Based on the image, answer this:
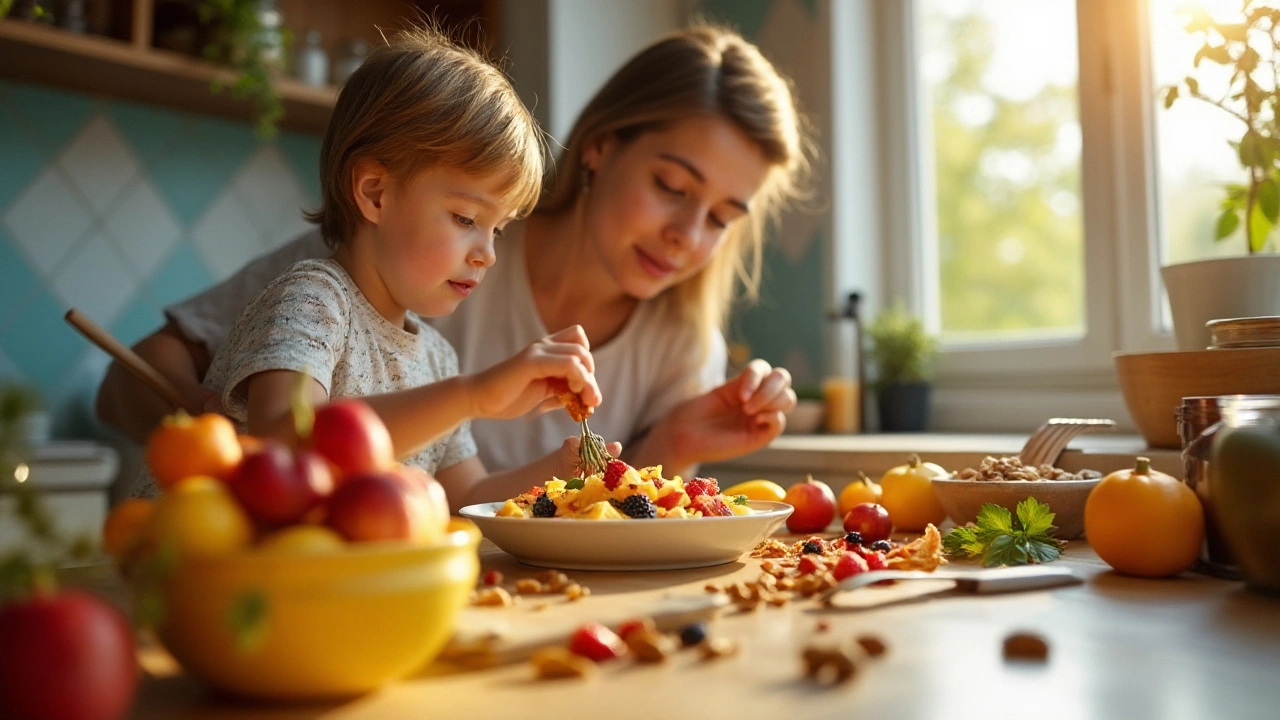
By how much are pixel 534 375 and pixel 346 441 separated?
42 centimetres

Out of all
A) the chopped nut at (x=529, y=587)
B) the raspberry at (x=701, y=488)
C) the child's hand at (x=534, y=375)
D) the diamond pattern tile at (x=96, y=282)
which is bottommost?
the chopped nut at (x=529, y=587)

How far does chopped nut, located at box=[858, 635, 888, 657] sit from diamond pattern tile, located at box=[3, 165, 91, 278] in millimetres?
2448

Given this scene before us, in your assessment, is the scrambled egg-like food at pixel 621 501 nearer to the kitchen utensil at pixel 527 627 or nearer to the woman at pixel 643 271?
the kitchen utensil at pixel 527 627

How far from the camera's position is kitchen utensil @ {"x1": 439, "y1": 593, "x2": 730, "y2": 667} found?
589 millimetres

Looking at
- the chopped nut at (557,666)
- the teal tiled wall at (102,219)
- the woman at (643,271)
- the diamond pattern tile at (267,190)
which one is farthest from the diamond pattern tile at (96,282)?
the chopped nut at (557,666)

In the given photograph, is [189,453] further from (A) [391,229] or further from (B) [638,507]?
(A) [391,229]

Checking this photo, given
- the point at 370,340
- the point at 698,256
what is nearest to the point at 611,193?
the point at 698,256

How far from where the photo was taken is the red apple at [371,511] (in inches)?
19.9

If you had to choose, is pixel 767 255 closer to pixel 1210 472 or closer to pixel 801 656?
pixel 1210 472

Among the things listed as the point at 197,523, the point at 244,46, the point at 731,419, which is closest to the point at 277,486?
the point at 197,523

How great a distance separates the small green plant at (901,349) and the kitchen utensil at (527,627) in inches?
73.2

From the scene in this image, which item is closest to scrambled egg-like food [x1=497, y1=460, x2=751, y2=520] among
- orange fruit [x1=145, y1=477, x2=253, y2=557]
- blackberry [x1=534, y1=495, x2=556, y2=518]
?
blackberry [x1=534, y1=495, x2=556, y2=518]

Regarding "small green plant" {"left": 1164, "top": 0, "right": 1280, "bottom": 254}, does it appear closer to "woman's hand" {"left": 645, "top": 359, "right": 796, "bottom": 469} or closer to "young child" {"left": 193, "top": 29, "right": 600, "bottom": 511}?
"woman's hand" {"left": 645, "top": 359, "right": 796, "bottom": 469}

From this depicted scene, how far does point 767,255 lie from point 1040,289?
771 mm
